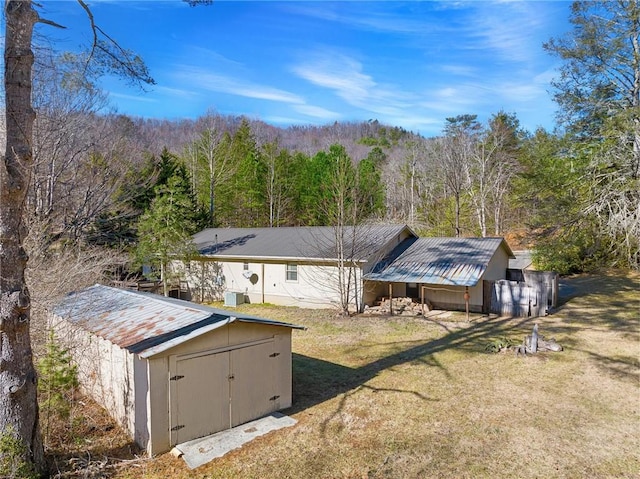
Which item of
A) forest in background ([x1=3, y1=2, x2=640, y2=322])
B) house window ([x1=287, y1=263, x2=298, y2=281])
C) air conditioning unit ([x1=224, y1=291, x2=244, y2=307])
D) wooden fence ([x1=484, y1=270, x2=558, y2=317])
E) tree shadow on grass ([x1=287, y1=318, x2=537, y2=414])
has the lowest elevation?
tree shadow on grass ([x1=287, y1=318, x2=537, y2=414])

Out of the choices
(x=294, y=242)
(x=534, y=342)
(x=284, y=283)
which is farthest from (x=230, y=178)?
(x=534, y=342)

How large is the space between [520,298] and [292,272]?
9.82 metres

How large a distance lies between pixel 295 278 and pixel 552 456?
13.7 meters

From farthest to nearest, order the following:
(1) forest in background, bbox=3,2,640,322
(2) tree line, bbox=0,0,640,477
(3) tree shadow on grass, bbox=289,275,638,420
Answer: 1. (1) forest in background, bbox=3,2,640,322
2. (3) tree shadow on grass, bbox=289,275,638,420
3. (2) tree line, bbox=0,0,640,477

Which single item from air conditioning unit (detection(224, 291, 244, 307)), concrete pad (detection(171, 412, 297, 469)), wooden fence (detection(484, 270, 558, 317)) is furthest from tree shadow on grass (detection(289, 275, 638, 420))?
air conditioning unit (detection(224, 291, 244, 307))

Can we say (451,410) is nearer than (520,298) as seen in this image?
Yes

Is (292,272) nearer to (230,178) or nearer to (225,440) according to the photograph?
(225,440)

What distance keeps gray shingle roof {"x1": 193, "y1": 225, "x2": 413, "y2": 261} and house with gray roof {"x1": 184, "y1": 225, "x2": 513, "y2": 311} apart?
5 centimetres

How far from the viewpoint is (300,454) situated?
6223mm

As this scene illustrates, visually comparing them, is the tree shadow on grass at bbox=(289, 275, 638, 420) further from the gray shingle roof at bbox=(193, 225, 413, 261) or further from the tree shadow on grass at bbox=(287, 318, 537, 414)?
the gray shingle roof at bbox=(193, 225, 413, 261)

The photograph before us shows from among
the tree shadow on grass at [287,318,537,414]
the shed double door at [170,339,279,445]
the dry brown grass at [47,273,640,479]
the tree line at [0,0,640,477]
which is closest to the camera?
the tree line at [0,0,640,477]

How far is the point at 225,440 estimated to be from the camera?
6.75m

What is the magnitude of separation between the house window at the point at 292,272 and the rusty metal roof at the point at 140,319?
927 centimetres

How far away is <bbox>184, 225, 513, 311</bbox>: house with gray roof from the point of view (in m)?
16.7
